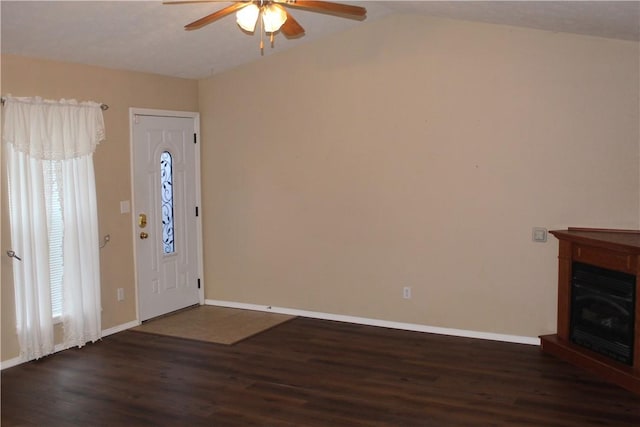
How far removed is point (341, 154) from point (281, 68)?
3.56 feet

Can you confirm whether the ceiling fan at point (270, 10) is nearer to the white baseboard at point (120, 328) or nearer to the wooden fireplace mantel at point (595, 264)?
the wooden fireplace mantel at point (595, 264)

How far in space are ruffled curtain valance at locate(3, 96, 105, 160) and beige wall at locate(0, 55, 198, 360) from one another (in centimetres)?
12

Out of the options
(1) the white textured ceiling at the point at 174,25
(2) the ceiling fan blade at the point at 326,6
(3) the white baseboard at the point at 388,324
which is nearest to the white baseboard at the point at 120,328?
(3) the white baseboard at the point at 388,324

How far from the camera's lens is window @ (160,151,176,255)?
6.17 metres

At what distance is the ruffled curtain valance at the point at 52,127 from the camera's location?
15.3 feet

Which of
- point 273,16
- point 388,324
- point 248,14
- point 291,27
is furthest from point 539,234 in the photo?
point 248,14

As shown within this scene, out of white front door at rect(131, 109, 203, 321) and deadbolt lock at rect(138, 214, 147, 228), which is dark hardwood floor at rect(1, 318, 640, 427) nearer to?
Answer: white front door at rect(131, 109, 203, 321)

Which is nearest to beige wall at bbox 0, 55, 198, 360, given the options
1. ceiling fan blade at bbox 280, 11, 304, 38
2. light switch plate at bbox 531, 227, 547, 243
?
ceiling fan blade at bbox 280, 11, 304, 38

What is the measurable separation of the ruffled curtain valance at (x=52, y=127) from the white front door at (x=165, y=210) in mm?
572

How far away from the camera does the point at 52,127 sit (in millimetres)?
4926

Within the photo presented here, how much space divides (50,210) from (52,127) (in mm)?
668

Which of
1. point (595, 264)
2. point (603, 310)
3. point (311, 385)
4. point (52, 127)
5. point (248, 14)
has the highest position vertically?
point (248, 14)

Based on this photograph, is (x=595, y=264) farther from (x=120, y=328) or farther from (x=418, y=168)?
(x=120, y=328)

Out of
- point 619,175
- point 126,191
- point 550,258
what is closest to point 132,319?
point 126,191
